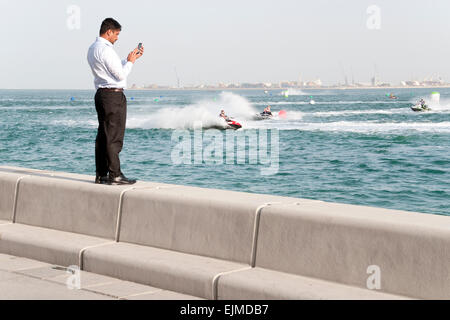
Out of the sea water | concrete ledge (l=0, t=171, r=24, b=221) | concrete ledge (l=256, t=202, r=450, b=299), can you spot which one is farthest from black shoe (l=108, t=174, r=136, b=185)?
the sea water

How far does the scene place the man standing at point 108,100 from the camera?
Result: 6.73 metres

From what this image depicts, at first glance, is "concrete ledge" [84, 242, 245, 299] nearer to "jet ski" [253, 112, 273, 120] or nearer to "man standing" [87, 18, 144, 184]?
"man standing" [87, 18, 144, 184]

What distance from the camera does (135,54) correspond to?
7.11 m

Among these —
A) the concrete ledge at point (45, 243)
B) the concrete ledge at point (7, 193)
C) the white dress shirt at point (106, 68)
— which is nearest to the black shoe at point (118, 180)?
the concrete ledge at point (45, 243)

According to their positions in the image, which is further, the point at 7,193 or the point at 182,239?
the point at 7,193

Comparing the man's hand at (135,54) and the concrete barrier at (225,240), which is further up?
the man's hand at (135,54)

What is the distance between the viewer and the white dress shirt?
22.1 ft

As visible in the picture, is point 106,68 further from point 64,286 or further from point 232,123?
point 232,123

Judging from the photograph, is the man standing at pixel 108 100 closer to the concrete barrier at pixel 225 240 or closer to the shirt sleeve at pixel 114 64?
the shirt sleeve at pixel 114 64

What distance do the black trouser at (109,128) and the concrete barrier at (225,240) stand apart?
0.25 metres

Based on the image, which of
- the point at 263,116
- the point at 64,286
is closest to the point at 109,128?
the point at 64,286

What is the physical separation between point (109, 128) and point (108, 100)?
271 mm

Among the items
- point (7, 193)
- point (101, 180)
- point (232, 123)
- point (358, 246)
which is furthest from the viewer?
point (232, 123)

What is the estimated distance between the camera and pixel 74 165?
3588 centimetres
